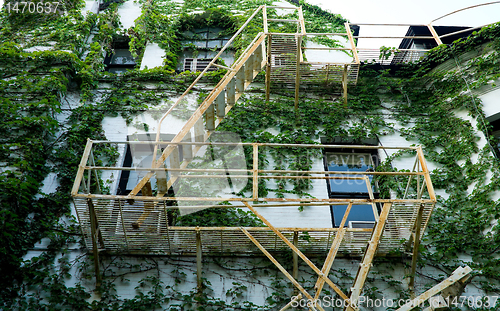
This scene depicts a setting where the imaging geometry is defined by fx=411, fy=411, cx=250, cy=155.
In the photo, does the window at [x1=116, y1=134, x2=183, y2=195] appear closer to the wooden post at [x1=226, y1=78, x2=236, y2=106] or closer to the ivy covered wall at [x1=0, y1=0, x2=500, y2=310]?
the ivy covered wall at [x1=0, y1=0, x2=500, y2=310]

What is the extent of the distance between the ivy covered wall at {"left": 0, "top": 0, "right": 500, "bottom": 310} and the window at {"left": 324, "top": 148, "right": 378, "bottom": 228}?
54 centimetres

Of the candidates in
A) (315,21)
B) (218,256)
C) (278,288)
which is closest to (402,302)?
(278,288)

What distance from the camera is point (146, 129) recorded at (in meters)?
11.0

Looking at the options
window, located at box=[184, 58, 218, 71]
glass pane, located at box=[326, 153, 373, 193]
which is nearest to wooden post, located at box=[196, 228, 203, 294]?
glass pane, located at box=[326, 153, 373, 193]

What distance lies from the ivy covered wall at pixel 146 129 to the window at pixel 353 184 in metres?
0.54

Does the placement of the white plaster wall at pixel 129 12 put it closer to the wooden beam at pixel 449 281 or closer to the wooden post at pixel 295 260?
the wooden post at pixel 295 260

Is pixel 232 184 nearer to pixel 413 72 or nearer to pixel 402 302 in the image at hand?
pixel 402 302

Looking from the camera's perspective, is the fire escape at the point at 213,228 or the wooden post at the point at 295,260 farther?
the wooden post at the point at 295,260

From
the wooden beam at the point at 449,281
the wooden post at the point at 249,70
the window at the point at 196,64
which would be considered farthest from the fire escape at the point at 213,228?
the window at the point at 196,64

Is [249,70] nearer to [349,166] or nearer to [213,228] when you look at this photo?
[349,166]

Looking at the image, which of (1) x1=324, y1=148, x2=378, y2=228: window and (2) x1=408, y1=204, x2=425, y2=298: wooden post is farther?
(1) x1=324, y1=148, x2=378, y2=228: window

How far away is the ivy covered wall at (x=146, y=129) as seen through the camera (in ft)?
26.5

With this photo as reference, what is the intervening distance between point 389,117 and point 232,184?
4972 millimetres

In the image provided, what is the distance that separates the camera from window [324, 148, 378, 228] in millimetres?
9680
